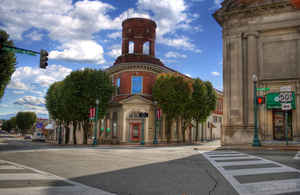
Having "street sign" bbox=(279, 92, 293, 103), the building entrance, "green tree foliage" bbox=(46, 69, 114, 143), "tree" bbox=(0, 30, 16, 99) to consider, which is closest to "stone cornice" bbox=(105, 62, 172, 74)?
"green tree foliage" bbox=(46, 69, 114, 143)

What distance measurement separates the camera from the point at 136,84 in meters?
42.3

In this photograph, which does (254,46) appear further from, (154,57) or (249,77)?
(154,57)

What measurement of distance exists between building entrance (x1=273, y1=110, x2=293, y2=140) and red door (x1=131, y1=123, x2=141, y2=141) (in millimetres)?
20197

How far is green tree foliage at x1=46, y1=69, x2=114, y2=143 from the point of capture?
36.5 metres

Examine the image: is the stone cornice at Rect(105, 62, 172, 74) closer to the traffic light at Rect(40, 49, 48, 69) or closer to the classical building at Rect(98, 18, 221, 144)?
the classical building at Rect(98, 18, 221, 144)

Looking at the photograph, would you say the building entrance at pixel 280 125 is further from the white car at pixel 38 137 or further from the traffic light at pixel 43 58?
the white car at pixel 38 137

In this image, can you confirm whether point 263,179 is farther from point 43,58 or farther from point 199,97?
point 199,97

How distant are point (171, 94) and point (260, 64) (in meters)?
14.9

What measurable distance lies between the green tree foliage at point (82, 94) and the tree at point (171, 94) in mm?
6873

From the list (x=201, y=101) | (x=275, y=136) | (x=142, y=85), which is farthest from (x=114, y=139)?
(x=275, y=136)

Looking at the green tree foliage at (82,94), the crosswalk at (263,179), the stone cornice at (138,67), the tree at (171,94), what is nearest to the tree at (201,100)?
the tree at (171,94)

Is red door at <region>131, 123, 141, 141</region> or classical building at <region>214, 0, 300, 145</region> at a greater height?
classical building at <region>214, 0, 300, 145</region>

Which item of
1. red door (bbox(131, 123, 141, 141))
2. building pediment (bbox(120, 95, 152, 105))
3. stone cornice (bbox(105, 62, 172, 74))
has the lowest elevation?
red door (bbox(131, 123, 141, 141))

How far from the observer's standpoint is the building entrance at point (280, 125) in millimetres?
25344
